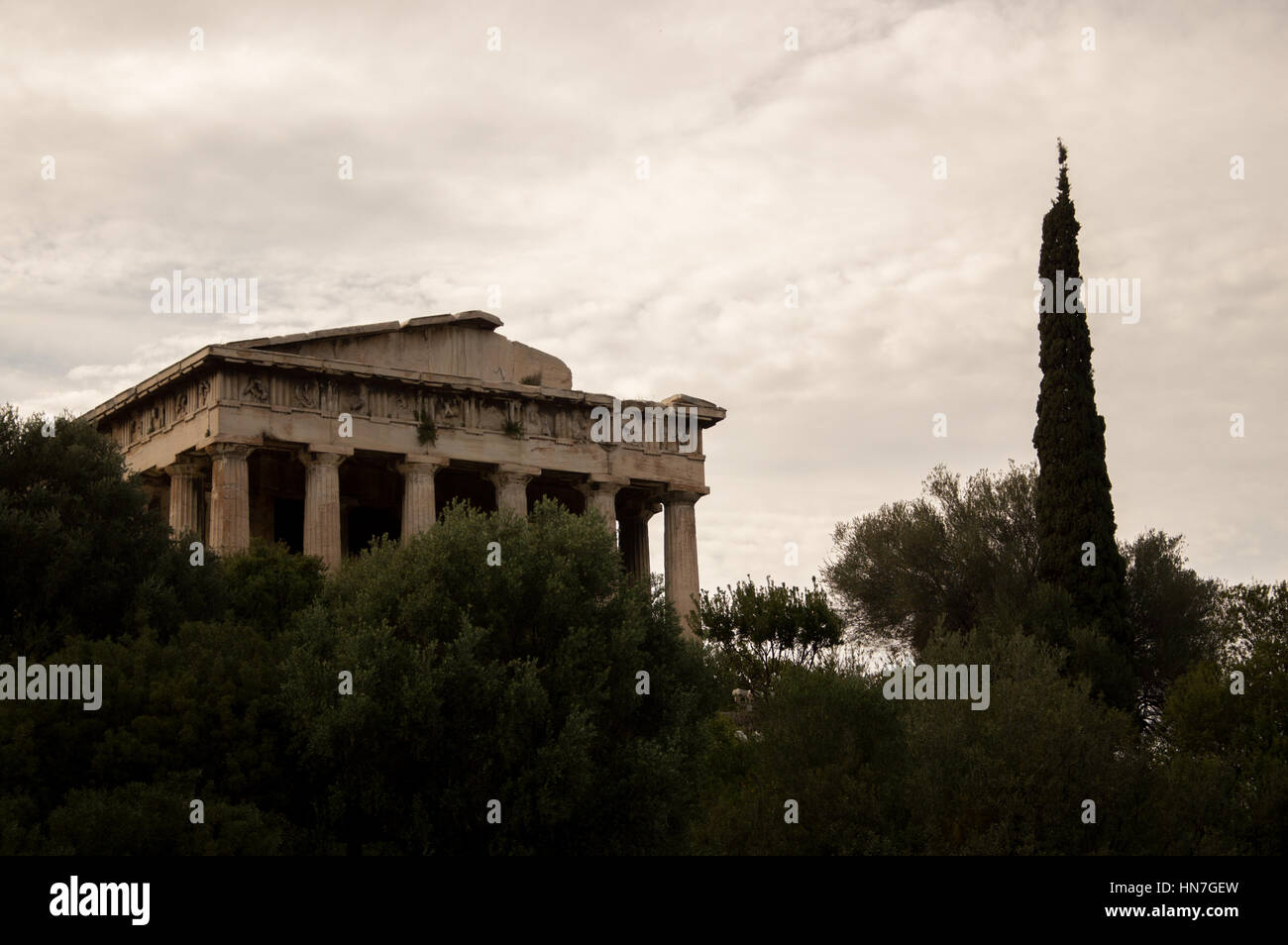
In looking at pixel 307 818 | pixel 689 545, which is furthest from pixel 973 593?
pixel 307 818

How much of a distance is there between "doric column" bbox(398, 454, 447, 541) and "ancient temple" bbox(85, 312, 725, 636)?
0.04m

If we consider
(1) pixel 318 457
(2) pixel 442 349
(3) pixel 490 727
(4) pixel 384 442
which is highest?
(2) pixel 442 349

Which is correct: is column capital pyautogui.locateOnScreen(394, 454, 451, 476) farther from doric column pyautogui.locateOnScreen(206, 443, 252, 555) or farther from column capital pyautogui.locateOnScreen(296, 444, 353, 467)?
doric column pyautogui.locateOnScreen(206, 443, 252, 555)

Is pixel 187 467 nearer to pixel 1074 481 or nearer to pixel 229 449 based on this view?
pixel 229 449

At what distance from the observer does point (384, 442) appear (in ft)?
122

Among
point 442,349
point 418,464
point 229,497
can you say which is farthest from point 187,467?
point 442,349

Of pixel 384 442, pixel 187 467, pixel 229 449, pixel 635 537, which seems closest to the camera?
pixel 229 449

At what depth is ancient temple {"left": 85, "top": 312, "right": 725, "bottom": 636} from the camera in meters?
35.5

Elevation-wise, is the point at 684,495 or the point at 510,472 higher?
the point at 510,472

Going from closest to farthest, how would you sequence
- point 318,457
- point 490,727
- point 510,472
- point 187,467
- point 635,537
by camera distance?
point 490,727
point 318,457
point 187,467
point 510,472
point 635,537

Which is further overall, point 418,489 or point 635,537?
point 635,537

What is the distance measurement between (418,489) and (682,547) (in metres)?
7.26

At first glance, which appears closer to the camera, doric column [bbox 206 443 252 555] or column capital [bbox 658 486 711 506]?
doric column [bbox 206 443 252 555]

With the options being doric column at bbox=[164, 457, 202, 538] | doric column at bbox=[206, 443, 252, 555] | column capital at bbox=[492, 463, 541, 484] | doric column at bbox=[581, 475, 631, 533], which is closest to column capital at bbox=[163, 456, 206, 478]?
doric column at bbox=[164, 457, 202, 538]
